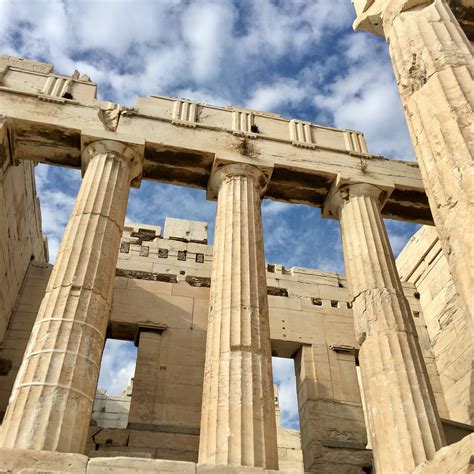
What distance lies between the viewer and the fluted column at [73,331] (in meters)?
7.89

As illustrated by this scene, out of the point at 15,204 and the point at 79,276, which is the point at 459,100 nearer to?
the point at 79,276

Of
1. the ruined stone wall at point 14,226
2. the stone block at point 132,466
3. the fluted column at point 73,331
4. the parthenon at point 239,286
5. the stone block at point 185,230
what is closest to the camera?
the stone block at point 132,466

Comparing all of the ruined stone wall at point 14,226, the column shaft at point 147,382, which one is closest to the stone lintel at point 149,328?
the column shaft at point 147,382

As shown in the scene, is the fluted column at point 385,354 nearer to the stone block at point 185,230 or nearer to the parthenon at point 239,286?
the parthenon at point 239,286

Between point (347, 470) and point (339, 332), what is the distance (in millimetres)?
4282

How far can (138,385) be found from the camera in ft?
45.8

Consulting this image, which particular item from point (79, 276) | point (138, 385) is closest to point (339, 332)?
point (138, 385)

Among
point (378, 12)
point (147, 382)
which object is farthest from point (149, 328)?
point (378, 12)

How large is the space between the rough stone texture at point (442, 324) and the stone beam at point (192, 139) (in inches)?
127

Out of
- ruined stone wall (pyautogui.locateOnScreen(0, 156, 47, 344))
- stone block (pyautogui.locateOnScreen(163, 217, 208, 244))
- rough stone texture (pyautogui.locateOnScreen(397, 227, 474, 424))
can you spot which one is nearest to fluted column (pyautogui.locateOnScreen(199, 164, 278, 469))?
A: ruined stone wall (pyautogui.locateOnScreen(0, 156, 47, 344))

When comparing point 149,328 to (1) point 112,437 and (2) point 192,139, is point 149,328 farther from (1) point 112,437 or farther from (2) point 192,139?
(2) point 192,139

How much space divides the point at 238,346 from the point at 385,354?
9.24 feet

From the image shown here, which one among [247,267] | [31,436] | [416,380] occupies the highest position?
[247,267]

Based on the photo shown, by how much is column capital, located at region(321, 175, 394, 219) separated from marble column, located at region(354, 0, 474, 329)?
406 centimetres
